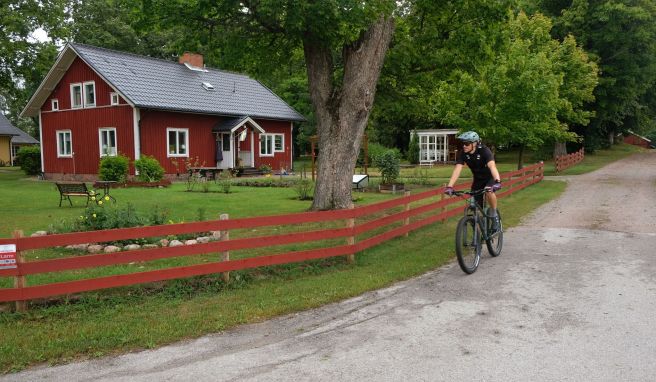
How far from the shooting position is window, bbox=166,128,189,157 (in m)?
29.1

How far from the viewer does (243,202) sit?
16641 millimetres

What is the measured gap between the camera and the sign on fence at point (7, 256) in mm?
5926

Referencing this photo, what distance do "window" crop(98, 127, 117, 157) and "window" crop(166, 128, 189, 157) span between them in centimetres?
273

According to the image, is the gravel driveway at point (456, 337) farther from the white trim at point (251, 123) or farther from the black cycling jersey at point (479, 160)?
the white trim at point (251, 123)

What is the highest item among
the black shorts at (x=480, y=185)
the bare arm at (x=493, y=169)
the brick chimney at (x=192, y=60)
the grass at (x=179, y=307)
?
the brick chimney at (x=192, y=60)

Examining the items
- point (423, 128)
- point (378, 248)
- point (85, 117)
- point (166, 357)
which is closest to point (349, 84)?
point (378, 248)

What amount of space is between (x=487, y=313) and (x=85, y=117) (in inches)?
1107

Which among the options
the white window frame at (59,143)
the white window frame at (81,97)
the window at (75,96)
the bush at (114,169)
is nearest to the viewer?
the bush at (114,169)

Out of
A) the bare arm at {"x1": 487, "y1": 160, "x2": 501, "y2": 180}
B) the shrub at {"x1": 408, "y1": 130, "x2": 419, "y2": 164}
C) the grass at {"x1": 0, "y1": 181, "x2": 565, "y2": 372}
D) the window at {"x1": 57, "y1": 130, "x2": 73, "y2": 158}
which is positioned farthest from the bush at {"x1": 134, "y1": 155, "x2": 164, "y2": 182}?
the shrub at {"x1": 408, "y1": 130, "x2": 419, "y2": 164}

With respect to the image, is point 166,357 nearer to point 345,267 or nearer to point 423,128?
point 345,267

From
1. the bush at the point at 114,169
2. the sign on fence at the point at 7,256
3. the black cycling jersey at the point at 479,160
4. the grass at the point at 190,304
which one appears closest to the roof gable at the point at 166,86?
the bush at the point at 114,169

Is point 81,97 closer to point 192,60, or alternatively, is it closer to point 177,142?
A: point 177,142

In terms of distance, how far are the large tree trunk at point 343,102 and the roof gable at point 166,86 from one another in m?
16.2

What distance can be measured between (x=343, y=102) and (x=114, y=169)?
1519cm
